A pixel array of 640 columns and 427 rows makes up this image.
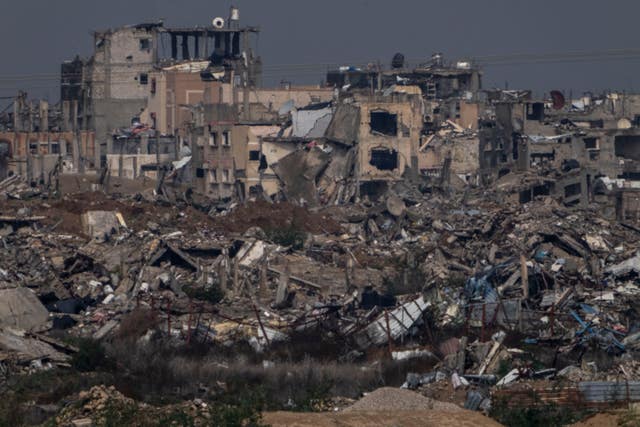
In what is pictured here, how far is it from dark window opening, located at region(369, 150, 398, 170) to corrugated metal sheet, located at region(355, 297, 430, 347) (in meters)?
24.3

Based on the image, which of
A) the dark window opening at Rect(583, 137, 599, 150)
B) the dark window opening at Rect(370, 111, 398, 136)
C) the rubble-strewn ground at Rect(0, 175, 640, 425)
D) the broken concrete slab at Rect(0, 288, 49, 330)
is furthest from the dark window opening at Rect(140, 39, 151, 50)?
the broken concrete slab at Rect(0, 288, 49, 330)

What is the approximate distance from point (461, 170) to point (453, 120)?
404 cm

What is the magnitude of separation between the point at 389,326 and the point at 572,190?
66.7ft

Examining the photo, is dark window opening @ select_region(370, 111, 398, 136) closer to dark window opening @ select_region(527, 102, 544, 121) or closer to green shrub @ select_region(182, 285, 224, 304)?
dark window opening @ select_region(527, 102, 544, 121)

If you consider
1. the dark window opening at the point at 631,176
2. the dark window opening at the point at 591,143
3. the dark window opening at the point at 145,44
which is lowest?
the dark window opening at the point at 631,176

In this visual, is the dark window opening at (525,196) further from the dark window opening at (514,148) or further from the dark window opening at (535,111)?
the dark window opening at (535,111)

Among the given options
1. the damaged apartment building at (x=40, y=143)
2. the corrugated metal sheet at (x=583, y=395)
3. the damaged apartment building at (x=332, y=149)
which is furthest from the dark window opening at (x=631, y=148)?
the corrugated metal sheet at (x=583, y=395)

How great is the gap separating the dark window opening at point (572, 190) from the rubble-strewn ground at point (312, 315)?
4236mm

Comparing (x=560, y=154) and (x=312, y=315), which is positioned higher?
(x=560, y=154)

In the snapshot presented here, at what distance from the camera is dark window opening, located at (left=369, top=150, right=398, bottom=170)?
4816 centimetres

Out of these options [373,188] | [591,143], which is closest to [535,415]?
[373,188]

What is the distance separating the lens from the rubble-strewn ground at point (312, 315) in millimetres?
18859

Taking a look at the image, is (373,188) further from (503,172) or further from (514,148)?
(514,148)

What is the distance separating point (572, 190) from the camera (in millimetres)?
42812
